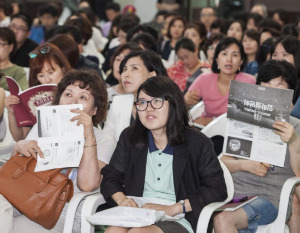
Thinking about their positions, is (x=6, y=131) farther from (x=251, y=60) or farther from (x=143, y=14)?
(x=143, y=14)

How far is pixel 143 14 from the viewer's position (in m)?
14.8

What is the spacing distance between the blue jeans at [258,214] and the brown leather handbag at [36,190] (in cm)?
98

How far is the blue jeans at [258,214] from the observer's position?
3329mm

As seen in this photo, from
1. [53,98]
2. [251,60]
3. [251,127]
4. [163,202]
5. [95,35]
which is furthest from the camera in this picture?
[95,35]

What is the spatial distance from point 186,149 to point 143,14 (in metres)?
11.9

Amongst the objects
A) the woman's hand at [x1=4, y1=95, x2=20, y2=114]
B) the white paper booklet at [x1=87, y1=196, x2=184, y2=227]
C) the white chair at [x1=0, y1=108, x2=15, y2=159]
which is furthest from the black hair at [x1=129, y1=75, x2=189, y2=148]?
the white chair at [x1=0, y1=108, x2=15, y2=159]

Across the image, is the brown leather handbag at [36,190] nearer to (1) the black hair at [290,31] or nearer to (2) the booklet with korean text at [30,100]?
(2) the booklet with korean text at [30,100]

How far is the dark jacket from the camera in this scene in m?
3.10

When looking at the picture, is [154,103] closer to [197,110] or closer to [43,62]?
[43,62]

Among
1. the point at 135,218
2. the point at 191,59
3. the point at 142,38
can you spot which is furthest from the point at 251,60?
the point at 135,218

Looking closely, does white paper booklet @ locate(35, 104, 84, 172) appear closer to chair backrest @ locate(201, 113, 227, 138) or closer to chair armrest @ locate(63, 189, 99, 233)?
chair armrest @ locate(63, 189, 99, 233)

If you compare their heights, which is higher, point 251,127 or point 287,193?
point 251,127

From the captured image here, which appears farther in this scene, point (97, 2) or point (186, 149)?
point (97, 2)

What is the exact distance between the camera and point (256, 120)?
3.33 m
